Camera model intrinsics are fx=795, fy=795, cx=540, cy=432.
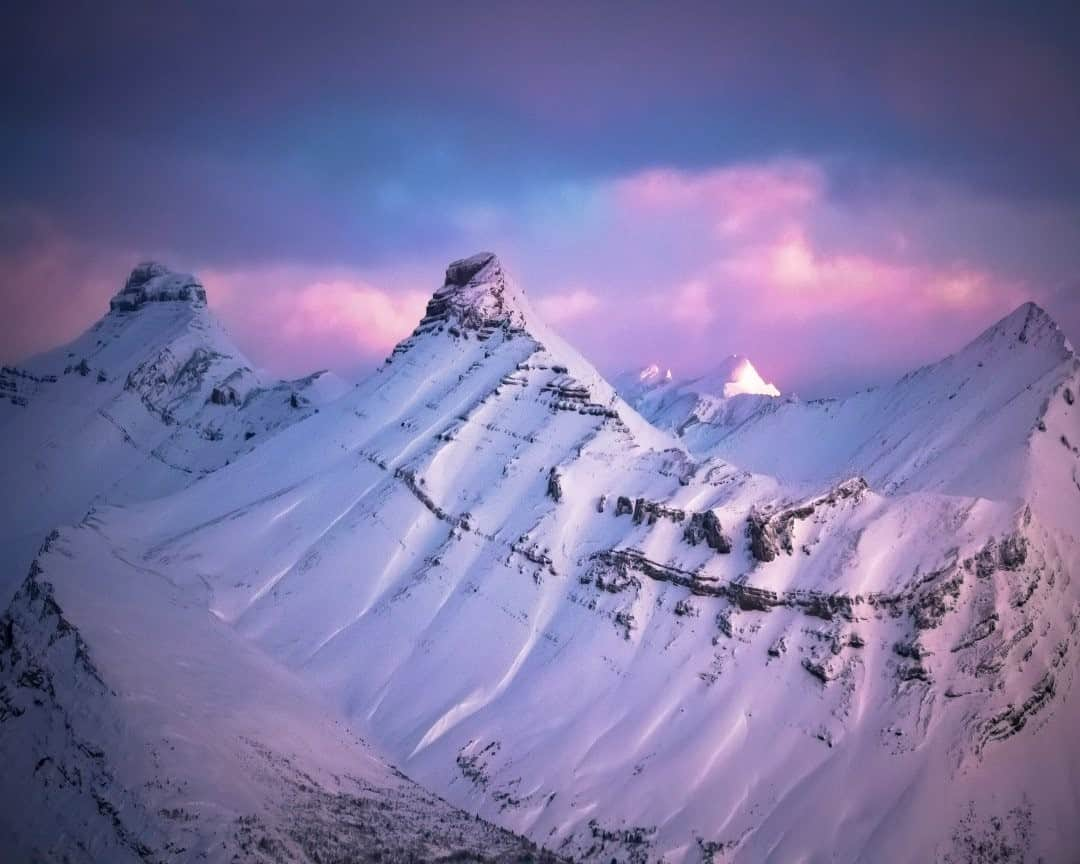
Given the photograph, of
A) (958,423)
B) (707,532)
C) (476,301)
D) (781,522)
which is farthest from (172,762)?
(476,301)

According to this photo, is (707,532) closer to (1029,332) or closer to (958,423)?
(958,423)

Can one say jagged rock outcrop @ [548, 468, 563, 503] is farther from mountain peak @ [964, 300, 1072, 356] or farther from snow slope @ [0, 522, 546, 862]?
mountain peak @ [964, 300, 1072, 356]

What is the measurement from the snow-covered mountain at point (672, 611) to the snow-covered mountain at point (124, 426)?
42325 mm

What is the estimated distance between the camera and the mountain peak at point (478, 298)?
148 m

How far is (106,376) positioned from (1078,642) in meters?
200

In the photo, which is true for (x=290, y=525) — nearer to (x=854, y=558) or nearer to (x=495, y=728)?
(x=495, y=728)

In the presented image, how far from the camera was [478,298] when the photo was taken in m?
150

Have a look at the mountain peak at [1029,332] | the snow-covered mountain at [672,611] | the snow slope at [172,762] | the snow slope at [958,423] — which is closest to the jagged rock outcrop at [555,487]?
the snow-covered mountain at [672,611]

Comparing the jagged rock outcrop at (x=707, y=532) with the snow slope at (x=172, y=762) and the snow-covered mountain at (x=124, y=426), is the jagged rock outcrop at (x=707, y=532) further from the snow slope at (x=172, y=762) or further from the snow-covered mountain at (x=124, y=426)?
the snow-covered mountain at (x=124, y=426)

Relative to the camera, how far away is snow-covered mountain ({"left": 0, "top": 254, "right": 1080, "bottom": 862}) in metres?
69.8

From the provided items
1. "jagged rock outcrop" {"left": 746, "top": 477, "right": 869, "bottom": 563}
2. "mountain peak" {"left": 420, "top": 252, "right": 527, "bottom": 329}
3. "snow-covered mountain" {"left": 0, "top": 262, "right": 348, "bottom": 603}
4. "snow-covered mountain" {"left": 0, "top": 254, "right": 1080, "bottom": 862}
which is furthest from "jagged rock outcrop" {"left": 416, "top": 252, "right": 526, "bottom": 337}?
"jagged rock outcrop" {"left": 746, "top": 477, "right": 869, "bottom": 563}

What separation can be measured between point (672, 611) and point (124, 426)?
147863mm

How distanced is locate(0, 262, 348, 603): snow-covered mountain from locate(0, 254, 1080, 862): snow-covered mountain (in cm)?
4232

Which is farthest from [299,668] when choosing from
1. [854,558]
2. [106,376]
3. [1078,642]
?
[106,376]
